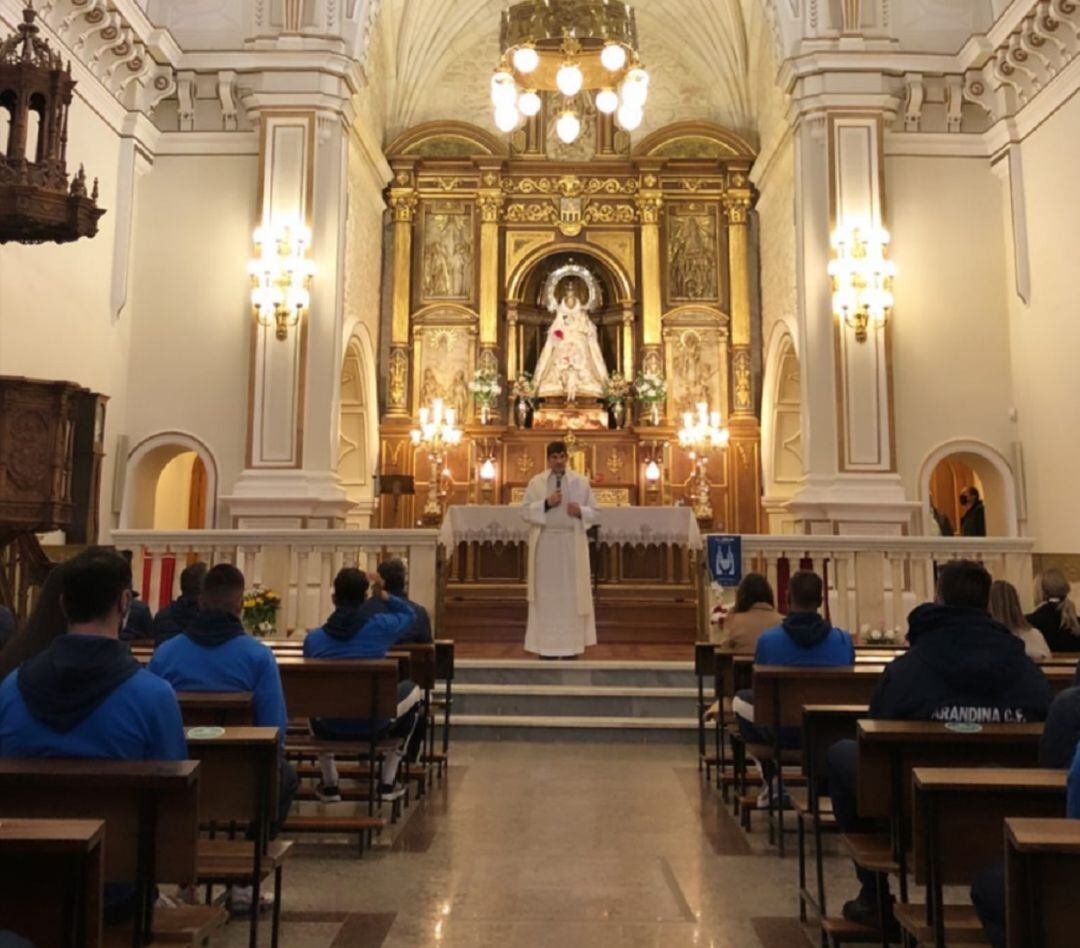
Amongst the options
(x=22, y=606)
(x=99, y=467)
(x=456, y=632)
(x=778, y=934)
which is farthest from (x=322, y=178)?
(x=778, y=934)

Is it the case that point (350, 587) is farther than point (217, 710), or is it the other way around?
point (350, 587)

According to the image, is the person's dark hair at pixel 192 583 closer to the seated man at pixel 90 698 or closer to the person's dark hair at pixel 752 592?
the seated man at pixel 90 698

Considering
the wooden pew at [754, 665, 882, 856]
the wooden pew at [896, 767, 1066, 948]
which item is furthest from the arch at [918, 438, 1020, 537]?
the wooden pew at [896, 767, 1066, 948]

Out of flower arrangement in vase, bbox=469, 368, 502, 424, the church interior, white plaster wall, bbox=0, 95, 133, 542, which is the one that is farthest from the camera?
flower arrangement in vase, bbox=469, 368, 502, 424

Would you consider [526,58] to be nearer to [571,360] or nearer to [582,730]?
[582,730]

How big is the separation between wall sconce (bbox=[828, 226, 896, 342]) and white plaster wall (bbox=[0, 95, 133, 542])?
331 inches

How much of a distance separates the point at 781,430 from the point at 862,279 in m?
4.22

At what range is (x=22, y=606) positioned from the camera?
26.4 feet

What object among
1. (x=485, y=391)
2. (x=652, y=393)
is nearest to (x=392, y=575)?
(x=485, y=391)

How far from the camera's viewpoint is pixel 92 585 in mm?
2613

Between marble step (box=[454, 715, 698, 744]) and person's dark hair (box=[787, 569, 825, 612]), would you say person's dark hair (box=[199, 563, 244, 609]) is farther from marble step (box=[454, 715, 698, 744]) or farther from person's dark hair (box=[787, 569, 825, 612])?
marble step (box=[454, 715, 698, 744])

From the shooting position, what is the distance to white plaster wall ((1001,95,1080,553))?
1075cm

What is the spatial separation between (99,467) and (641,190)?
32.5ft

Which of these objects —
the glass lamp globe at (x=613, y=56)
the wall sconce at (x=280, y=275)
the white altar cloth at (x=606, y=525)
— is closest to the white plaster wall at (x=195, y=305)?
the wall sconce at (x=280, y=275)
